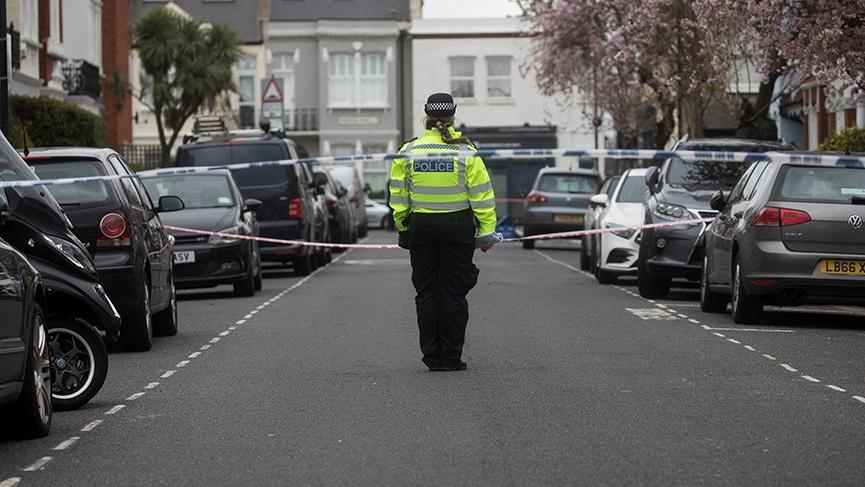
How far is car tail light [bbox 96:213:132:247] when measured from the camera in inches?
552

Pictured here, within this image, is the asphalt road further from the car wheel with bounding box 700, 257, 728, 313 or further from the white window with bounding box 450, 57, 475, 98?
the white window with bounding box 450, 57, 475, 98

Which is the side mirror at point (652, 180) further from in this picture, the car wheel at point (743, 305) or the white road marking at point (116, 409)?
the white road marking at point (116, 409)

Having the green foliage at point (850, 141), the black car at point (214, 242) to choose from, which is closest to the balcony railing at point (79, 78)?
the black car at point (214, 242)

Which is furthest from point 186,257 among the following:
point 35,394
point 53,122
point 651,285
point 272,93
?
point 272,93

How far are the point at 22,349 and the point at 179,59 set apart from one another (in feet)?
133

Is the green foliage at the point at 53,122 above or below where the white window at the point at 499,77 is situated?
below

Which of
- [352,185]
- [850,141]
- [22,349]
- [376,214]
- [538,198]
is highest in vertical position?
[850,141]

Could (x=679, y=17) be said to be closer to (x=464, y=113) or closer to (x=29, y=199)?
(x=29, y=199)

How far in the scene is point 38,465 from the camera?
27.1ft

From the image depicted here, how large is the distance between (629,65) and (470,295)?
17.5 meters

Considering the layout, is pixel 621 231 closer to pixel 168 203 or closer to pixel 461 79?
pixel 168 203

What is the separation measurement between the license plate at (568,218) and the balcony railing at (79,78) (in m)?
10.5

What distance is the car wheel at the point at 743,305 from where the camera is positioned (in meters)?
16.0

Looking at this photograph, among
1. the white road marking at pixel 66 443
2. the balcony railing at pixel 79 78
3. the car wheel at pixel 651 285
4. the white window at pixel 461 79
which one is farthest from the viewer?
the white window at pixel 461 79
